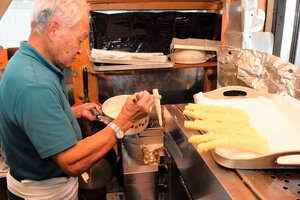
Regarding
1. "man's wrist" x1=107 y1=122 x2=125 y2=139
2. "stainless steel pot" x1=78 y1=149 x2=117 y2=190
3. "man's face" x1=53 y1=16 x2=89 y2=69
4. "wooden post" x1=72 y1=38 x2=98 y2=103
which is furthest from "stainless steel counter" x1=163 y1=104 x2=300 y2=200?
"wooden post" x1=72 y1=38 x2=98 y2=103

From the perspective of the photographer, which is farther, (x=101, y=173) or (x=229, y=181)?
(x=101, y=173)

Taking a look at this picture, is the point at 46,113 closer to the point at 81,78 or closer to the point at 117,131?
the point at 117,131

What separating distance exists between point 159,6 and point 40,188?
5.02 feet

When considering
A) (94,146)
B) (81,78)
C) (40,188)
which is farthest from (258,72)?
(81,78)

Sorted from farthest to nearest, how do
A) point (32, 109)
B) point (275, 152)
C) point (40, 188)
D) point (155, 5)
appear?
point (155, 5) → point (40, 188) → point (32, 109) → point (275, 152)

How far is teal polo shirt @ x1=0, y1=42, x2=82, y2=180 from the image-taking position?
68 cm

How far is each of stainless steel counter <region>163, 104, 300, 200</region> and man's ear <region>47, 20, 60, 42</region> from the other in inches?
21.9

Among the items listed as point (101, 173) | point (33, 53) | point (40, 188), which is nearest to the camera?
point (33, 53)

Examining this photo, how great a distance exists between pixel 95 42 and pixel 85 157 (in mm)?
1257

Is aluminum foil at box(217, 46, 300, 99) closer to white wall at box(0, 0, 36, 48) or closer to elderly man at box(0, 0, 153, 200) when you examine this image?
elderly man at box(0, 0, 153, 200)

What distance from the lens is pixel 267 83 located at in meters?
1.15

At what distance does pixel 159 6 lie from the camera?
1842mm

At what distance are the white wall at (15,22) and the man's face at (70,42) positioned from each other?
1.90 metres

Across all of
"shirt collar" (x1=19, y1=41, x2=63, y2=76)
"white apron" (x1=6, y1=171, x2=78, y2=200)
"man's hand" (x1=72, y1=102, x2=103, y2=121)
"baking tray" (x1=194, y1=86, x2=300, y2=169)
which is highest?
"shirt collar" (x1=19, y1=41, x2=63, y2=76)
